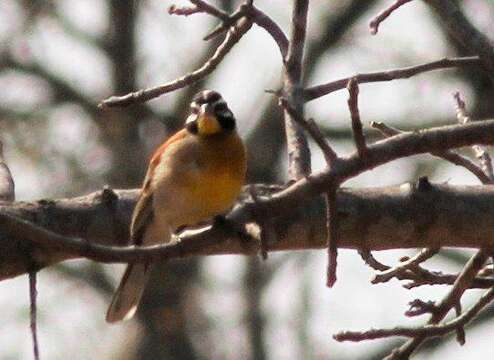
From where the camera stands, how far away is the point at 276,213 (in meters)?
3.58

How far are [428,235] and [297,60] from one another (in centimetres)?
81

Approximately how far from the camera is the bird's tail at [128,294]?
6902mm

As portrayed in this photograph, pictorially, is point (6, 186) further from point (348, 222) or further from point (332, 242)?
point (332, 242)

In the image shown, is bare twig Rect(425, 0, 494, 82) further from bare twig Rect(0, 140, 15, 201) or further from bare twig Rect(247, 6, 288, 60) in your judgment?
bare twig Rect(0, 140, 15, 201)

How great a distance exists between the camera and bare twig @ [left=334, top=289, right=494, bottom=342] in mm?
4297

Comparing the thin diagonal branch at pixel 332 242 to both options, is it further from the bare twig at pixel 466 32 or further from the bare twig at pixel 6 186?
the bare twig at pixel 6 186

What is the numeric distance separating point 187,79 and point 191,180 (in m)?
1.56

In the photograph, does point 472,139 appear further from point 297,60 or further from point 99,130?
point 99,130

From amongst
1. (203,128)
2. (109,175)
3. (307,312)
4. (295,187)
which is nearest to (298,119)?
(295,187)

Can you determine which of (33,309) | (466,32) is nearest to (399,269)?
(466,32)

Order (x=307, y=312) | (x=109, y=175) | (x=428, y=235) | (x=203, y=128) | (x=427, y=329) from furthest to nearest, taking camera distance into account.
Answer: (x=307, y=312) → (x=109, y=175) → (x=203, y=128) → (x=428, y=235) → (x=427, y=329)

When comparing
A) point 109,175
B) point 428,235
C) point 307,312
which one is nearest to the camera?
point 428,235

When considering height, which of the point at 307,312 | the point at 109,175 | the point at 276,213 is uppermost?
the point at 276,213

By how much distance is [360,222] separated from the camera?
4863 mm
